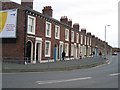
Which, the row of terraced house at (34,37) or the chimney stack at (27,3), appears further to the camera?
the chimney stack at (27,3)

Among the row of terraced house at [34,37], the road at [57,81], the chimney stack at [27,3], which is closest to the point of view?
the road at [57,81]

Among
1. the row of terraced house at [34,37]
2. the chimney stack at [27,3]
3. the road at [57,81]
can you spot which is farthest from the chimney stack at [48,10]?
the road at [57,81]

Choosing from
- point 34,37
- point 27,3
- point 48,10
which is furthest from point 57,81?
point 48,10

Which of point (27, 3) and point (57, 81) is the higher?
point (27, 3)

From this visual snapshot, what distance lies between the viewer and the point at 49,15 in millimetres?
36656

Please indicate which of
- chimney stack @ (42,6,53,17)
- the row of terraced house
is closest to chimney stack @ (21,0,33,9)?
the row of terraced house

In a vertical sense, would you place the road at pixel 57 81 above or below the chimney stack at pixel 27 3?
below

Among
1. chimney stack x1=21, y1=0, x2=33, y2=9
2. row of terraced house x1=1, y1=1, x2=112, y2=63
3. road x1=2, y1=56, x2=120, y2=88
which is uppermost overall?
chimney stack x1=21, y1=0, x2=33, y2=9

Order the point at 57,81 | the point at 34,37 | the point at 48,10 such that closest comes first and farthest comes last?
the point at 57,81
the point at 34,37
the point at 48,10

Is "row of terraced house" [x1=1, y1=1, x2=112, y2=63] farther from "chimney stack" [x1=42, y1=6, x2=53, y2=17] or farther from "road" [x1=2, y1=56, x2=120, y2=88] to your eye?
"road" [x1=2, y1=56, x2=120, y2=88]

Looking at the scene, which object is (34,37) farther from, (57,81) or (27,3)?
(57,81)

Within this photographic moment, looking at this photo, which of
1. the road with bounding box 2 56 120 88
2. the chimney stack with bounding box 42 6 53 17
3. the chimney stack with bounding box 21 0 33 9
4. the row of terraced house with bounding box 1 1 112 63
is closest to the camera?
the road with bounding box 2 56 120 88

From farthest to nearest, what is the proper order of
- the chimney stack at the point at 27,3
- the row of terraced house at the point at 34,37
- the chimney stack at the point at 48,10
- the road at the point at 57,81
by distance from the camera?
the chimney stack at the point at 48,10 < the chimney stack at the point at 27,3 < the row of terraced house at the point at 34,37 < the road at the point at 57,81

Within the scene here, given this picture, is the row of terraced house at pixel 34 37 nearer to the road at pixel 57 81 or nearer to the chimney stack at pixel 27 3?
the chimney stack at pixel 27 3
